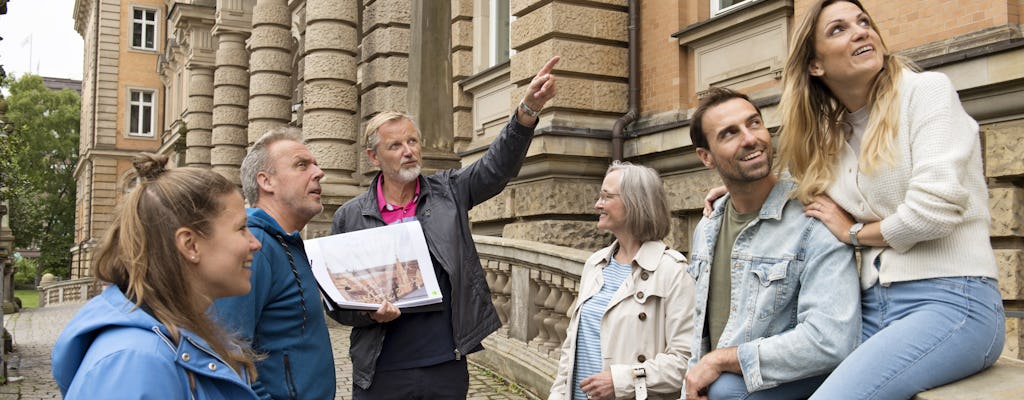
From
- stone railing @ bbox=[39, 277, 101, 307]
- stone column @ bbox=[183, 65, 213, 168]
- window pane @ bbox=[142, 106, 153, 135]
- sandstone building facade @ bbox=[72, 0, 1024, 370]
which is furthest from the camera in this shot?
window pane @ bbox=[142, 106, 153, 135]

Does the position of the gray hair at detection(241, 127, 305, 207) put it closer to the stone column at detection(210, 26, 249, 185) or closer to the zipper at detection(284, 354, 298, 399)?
the zipper at detection(284, 354, 298, 399)

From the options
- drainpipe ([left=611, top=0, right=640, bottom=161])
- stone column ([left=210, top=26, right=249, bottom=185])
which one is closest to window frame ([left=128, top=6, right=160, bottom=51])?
stone column ([left=210, top=26, right=249, bottom=185])

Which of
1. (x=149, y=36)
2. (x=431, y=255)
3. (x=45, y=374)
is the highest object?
(x=149, y=36)

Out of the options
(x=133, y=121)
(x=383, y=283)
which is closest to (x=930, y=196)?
(x=383, y=283)

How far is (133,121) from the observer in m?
43.7

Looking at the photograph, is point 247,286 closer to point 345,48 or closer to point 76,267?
point 345,48

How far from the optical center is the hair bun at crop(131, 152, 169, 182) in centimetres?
190

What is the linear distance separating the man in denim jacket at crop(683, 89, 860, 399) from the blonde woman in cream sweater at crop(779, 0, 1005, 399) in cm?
7

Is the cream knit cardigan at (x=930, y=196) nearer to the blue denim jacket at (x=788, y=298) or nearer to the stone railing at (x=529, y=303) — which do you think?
the blue denim jacket at (x=788, y=298)

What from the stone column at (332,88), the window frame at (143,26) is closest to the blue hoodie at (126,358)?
the stone column at (332,88)

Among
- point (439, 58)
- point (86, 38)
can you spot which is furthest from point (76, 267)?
point (439, 58)

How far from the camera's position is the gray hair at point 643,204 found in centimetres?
329

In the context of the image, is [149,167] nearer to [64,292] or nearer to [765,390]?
[765,390]

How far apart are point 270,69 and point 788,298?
16641 millimetres
